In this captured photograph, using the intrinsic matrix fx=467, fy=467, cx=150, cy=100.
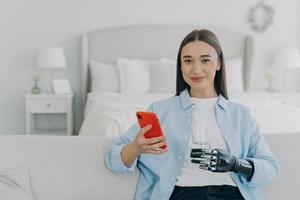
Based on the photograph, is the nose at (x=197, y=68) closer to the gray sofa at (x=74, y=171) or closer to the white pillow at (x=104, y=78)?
the gray sofa at (x=74, y=171)

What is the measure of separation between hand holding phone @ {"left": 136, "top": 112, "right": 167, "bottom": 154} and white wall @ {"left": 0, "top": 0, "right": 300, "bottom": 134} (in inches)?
144

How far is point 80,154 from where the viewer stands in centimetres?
184

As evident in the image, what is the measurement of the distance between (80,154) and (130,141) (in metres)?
0.25

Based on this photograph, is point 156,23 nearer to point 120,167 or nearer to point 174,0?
point 174,0

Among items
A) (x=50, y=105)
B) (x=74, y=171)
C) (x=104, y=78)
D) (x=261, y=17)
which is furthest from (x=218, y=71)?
(x=261, y=17)

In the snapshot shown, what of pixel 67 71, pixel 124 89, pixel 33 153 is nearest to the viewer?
pixel 33 153

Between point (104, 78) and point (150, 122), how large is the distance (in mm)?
3349

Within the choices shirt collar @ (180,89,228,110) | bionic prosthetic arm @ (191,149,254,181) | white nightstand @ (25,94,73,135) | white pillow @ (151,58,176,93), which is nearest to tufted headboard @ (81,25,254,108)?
white nightstand @ (25,94,73,135)

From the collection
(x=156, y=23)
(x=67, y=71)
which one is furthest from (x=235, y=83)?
(x=67, y=71)

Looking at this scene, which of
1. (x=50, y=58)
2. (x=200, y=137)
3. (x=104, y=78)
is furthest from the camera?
(x=104, y=78)

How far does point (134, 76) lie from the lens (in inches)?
187

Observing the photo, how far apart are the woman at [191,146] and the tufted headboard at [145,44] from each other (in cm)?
327

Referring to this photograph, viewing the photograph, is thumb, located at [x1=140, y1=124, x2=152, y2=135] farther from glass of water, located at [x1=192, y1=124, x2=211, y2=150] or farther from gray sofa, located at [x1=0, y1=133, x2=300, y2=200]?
gray sofa, located at [x1=0, y1=133, x2=300, y2=200]

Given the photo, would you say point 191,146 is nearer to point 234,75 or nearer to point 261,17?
point 234,75
